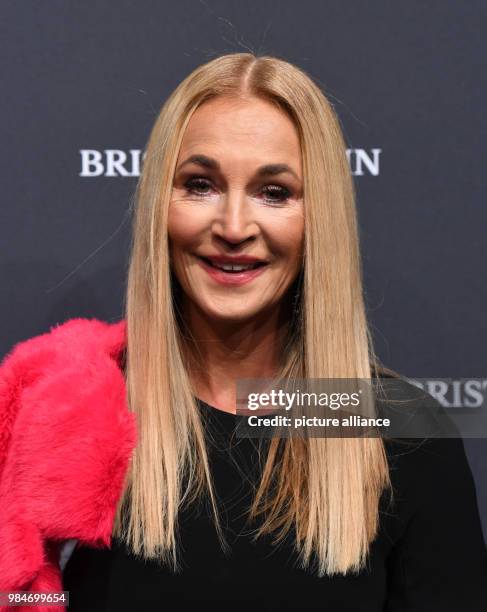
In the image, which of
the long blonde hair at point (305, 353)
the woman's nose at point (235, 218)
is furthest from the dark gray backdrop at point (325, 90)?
the woman's nose at point (235, 218)

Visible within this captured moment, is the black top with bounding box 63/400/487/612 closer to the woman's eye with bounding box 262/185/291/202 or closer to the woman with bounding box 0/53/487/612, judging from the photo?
the woman with bounding box 0/53/487/612

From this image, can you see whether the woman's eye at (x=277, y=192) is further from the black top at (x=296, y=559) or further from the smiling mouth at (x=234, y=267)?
the black top at (x=296, y=559)

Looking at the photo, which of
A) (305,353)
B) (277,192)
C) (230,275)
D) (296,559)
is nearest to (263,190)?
(277,192)

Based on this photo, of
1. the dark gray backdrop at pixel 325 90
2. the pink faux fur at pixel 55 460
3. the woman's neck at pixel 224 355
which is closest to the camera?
the pink faux fur at pixel 55 460

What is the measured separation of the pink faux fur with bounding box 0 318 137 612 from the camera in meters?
1.01

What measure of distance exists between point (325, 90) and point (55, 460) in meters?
0.77

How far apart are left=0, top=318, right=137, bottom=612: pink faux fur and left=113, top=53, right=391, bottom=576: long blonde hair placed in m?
0.04

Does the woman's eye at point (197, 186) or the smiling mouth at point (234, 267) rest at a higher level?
the woman's eye at point (197, 186)

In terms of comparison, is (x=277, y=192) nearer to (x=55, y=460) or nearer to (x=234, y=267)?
(x=234, y=267)

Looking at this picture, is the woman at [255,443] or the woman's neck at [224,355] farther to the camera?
the woman's neck at [224,355]

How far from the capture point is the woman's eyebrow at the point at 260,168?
1056mm

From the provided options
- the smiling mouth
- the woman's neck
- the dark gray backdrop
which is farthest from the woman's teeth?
the dark gray backdrop

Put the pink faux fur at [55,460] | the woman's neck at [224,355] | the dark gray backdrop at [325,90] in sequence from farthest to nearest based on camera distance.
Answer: the dark gray backdrop at [325,90] → the woman's neck at [224,355] → the pink faux fur at [55,460]

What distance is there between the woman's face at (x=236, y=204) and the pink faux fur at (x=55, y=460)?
0.61 ft
